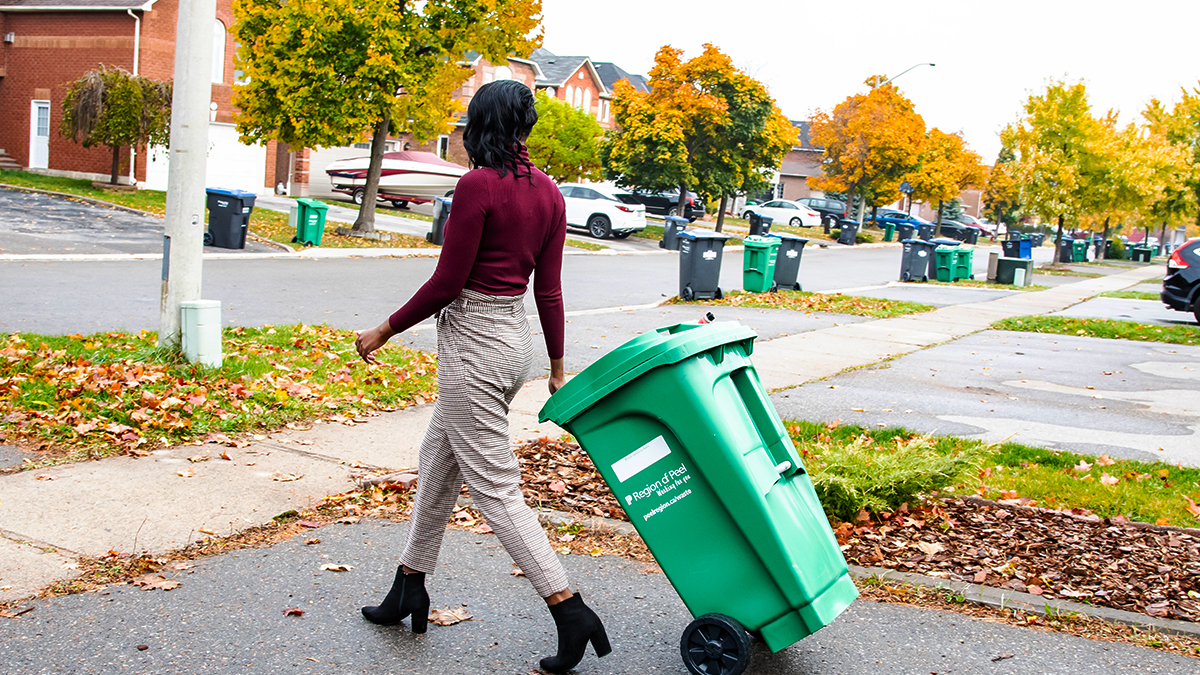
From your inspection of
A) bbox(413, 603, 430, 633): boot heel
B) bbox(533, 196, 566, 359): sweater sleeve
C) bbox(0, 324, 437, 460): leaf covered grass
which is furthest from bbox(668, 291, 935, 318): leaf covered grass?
bbox(413, 603, 430, 633): boot heel

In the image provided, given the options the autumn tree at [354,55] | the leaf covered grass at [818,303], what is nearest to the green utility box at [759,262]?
the leaf covered grass at [818,303]

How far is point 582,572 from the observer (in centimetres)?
418

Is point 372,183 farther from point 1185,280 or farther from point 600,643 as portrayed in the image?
point 600,643

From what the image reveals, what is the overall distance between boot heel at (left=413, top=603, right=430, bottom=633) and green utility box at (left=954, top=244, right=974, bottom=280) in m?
23.1

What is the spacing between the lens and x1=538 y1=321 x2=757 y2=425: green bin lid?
2941mm

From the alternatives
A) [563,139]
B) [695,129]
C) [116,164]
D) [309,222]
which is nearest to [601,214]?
[695,129]

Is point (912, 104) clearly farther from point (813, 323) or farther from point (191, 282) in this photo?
point (191, 282)

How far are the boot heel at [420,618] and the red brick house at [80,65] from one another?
30001mm

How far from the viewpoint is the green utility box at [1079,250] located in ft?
132

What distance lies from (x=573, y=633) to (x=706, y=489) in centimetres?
63

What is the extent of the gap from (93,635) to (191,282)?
13.2 feet

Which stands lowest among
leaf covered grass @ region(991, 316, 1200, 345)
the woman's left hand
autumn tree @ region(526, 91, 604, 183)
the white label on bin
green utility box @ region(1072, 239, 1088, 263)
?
leaf covered grass @ region(991, 316, 1200, 345)

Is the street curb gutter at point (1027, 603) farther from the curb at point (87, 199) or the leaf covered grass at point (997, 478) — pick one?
the curb at point (87, 199)

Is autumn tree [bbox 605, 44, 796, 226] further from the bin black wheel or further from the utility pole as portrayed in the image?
the bin black wheel
